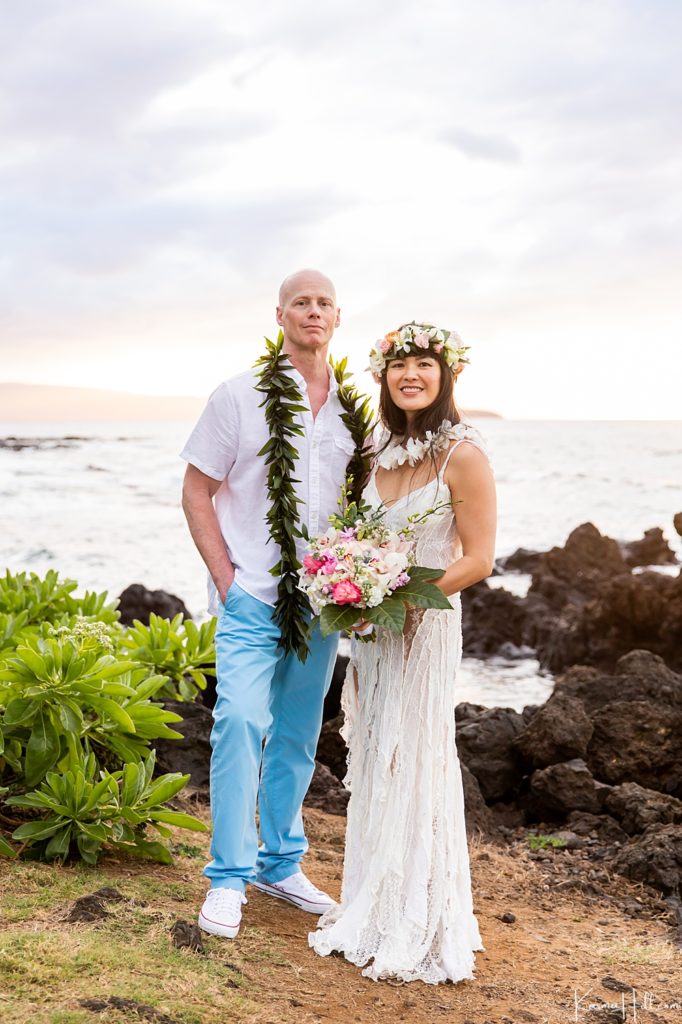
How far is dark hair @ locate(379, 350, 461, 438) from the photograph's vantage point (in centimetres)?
425

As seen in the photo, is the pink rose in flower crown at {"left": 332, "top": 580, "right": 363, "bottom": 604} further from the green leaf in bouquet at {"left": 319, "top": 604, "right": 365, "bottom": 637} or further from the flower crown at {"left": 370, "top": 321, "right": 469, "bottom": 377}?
the flower crown at {"left": 370, "top": 321, "right": 469, "bottom": 377}

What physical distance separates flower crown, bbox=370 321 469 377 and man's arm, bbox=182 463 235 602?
3.16 ft

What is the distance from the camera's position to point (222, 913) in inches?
164

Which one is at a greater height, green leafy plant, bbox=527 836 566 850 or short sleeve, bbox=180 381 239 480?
short sleeve, bbox=180 381 239 480

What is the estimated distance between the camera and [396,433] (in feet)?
14.4

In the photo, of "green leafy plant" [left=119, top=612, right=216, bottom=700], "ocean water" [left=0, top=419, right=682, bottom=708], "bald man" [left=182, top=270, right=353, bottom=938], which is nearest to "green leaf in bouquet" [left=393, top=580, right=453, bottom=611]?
"bald man" [left=182, top=270, right=353, bottom=938]

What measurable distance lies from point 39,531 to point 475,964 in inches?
941

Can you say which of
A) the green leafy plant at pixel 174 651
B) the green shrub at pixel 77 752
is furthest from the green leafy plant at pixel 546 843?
the green shrub at pixel 77 752

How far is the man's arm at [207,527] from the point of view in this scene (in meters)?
4.57

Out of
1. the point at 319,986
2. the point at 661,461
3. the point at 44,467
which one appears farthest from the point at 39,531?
the point at 661,461

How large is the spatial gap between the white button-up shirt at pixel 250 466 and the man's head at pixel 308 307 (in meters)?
0.22

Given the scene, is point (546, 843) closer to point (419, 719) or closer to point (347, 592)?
point (419, 719)

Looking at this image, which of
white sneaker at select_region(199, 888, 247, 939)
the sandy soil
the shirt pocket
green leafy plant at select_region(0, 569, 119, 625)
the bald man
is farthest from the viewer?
green leafy plant at select_region(0, 569, 119, 625)

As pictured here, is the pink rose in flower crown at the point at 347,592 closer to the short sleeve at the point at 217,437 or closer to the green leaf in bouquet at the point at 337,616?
the green leaf in bouquet at the point at 337,616
